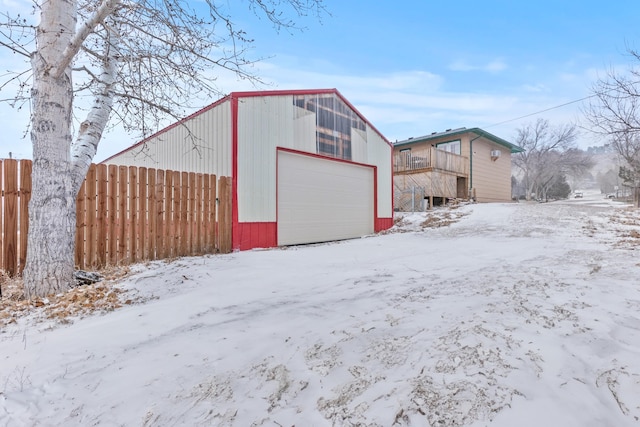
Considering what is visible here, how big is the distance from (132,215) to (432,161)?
14560 mm

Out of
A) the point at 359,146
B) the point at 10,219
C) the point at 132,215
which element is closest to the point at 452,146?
the point at 359,146

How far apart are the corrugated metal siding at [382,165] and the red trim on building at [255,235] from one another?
15.7 feet

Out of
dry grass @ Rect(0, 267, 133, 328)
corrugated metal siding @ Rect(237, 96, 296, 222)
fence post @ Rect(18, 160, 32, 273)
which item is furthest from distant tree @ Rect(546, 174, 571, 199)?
fence post @ Rect(18, 160, 32, 273)

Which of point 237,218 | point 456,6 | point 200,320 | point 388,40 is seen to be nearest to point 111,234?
point 237,218

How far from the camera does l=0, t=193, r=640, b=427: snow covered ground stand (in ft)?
4.58

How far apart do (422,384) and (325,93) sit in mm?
8660

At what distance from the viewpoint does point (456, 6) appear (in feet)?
32.5

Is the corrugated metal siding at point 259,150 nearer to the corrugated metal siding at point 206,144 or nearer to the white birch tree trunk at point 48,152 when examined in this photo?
the corrugated metal siding at point 206,144

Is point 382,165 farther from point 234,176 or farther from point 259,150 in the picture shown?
point 234,176

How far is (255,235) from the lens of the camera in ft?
24.1

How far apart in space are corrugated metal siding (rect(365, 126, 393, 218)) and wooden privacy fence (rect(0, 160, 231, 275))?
5789 millimetres

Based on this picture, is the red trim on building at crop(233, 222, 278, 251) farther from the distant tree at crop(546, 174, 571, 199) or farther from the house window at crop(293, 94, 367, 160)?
the distant tree at crop(546, 174, 571, 199)

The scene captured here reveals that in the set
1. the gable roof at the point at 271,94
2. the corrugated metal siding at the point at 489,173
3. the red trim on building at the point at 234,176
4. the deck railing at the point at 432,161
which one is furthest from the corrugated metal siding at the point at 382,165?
the corrugated metal siding at the point at 489,173

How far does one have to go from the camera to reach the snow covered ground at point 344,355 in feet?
4.58
